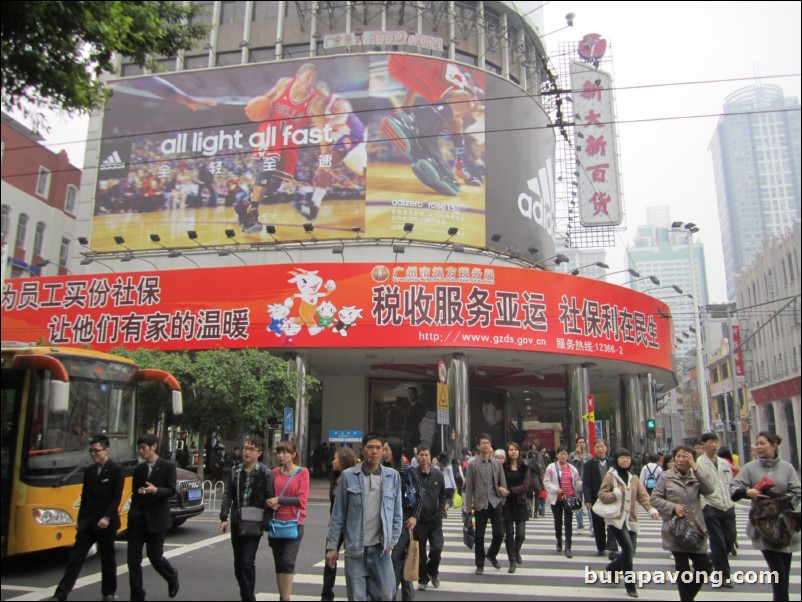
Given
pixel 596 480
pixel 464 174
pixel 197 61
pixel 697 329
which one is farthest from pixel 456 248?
pixel 596 480

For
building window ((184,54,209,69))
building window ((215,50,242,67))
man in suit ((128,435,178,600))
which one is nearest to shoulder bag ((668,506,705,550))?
man in suit ((128,435,178,600))

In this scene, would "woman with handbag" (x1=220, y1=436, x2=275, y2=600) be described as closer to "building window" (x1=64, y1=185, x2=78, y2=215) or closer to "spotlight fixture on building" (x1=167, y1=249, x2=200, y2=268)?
"spotlight fixture on building" (x1=167, y1=249, x2=200, y2=268)

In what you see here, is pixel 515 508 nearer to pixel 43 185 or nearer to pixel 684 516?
pixel 684 516

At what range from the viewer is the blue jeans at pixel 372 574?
5.20 meters

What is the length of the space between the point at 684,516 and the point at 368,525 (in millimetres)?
3065

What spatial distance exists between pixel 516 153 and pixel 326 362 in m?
12.9

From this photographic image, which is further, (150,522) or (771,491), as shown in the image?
(150,522)

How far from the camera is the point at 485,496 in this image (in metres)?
8.12

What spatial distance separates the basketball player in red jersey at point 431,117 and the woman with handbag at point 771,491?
2146 cm

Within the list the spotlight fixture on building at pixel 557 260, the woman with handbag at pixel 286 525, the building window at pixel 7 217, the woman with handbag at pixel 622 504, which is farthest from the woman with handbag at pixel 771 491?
the building window at pixel 7 217

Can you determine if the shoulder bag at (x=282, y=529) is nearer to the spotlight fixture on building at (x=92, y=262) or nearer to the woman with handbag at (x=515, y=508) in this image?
the woman with handbag at (x=515, y=508)

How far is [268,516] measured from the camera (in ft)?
20.3

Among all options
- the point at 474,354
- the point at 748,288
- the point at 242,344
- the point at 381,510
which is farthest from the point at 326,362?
the point at 381,510

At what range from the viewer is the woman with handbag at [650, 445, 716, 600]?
593 cm
